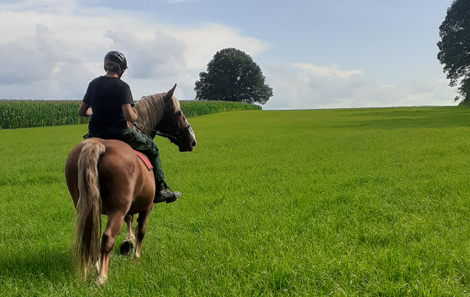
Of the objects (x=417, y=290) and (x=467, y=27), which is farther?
(x=467, y=27)

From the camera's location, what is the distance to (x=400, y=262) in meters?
3.76

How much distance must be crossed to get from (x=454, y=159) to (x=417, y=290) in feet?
33.1

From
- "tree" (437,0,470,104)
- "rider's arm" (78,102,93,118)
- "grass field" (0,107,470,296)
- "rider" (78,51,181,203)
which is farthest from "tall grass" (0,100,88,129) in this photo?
"tree" (437,0,470,104)

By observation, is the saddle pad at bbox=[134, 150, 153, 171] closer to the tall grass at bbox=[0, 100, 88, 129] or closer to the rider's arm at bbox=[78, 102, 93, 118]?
the rider's arm at bbox=[78, 102, 93, 118]

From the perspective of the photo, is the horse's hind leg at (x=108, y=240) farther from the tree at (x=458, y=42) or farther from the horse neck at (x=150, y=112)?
the tree at (x=458, y=42)

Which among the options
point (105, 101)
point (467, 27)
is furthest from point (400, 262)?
point (467, 27)

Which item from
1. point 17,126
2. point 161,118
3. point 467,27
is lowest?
point 17,126

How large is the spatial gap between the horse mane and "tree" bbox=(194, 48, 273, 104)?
3036 inches

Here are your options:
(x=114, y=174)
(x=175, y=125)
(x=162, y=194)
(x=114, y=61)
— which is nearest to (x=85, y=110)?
(x=114, y=61)

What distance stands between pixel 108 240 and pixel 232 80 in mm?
83058

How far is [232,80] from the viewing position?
84125 millimetres

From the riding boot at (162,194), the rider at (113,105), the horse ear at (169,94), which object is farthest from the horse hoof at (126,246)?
the horse ear at (169,94)

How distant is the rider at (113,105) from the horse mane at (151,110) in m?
0.41

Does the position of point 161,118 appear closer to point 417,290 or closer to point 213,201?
point 213,201
